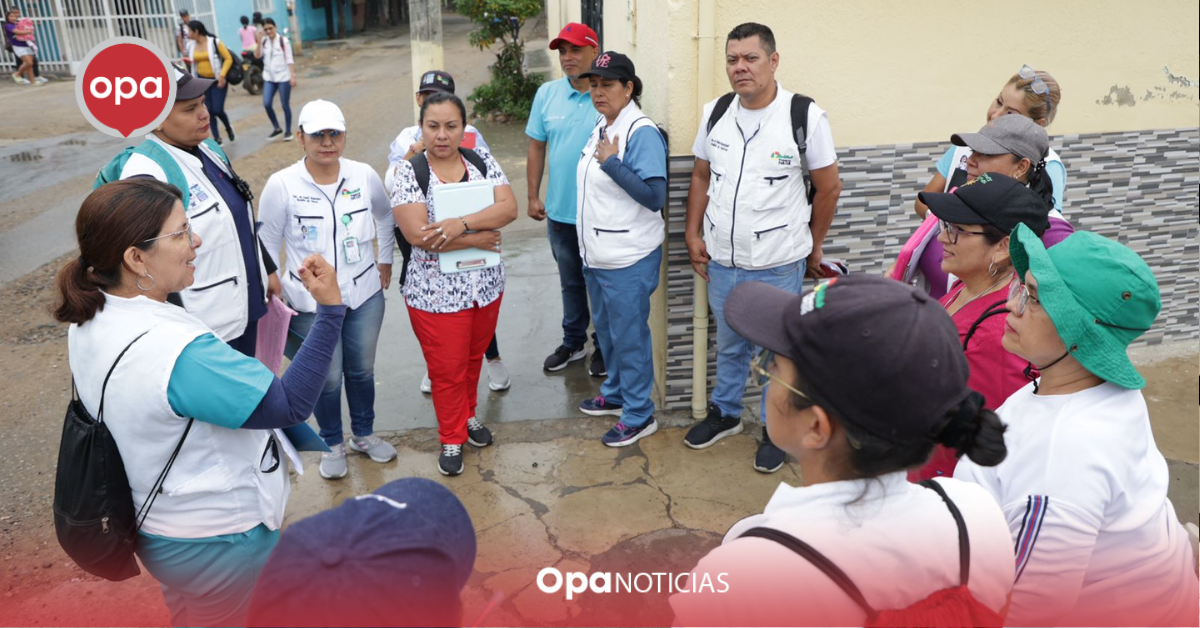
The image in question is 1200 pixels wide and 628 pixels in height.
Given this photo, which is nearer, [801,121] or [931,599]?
[931,599]

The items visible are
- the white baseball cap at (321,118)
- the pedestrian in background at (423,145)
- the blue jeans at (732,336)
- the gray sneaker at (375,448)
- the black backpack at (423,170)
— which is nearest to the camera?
the white baseball cap at (321,118)

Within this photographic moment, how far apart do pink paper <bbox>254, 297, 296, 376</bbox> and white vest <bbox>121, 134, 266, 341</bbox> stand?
0.94 feet

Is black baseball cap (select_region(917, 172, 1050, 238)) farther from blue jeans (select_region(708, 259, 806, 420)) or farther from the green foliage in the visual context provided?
the green foliage

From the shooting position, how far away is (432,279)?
3854mm

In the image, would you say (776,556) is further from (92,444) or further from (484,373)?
(484,373)

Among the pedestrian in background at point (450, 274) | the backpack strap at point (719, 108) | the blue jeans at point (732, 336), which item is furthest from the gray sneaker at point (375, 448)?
the backpack strap at point (719, 108)

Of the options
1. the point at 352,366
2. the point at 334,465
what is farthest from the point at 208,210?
the point at 334,465

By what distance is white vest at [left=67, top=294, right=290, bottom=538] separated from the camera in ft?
6.86

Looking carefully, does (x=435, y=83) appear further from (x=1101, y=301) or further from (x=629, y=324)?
(x=1101, y=301)

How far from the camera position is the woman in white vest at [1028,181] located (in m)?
3.25

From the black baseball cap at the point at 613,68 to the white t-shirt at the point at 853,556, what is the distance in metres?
2.88

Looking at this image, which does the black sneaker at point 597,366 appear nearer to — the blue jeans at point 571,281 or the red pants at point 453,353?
the blue jeans at point 571,281

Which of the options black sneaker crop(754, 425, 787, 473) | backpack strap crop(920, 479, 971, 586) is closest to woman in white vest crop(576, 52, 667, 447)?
black sneaker crop(754, 425, 787, 473)

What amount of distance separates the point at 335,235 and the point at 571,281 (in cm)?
164
